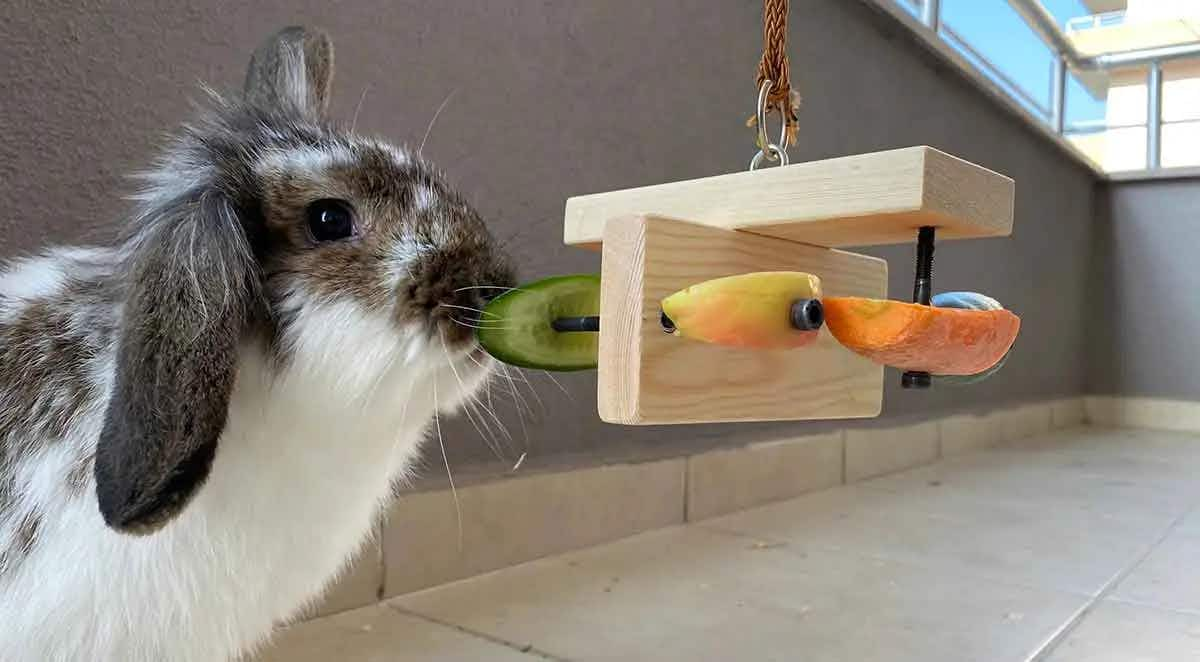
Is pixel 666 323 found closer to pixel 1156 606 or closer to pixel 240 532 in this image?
pixel 240 532

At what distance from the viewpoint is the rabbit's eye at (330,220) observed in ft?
2.08

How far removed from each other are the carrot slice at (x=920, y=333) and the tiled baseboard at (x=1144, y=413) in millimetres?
4368

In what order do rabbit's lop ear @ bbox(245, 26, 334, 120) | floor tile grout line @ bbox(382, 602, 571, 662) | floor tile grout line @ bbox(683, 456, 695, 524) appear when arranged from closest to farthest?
rabbit's lop ear @ bbox(245, 26, 334, 120) < floor tile grout line @ bbox(382, 602, 571, 662) < floor tile grout line @ bbox(683, 456, 695, 524)

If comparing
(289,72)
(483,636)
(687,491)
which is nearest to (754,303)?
(289,72)

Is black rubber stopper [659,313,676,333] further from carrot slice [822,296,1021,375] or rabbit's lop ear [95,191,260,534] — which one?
rabbit's lop ear [95,191,260,534]

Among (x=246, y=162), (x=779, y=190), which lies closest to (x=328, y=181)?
(x=246, y=162)

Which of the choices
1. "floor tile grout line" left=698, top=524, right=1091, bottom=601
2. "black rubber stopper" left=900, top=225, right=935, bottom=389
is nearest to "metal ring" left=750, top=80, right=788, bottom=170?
"black rubber stopper" left=900, top=225, right=935, bottom=389

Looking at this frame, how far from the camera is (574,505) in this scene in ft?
4.58

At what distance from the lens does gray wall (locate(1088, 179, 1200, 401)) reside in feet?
14.0

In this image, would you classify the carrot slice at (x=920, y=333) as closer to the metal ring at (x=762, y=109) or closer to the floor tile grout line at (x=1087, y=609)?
the metal ring at (x=762, y=109)

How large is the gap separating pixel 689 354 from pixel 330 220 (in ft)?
0.91

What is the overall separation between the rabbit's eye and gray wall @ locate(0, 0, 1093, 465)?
255 mm

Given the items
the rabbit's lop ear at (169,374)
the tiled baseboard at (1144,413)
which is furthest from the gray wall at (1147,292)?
the rabbit's lop ear at (169,374)

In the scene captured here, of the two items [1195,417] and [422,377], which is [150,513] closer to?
[422,377]
